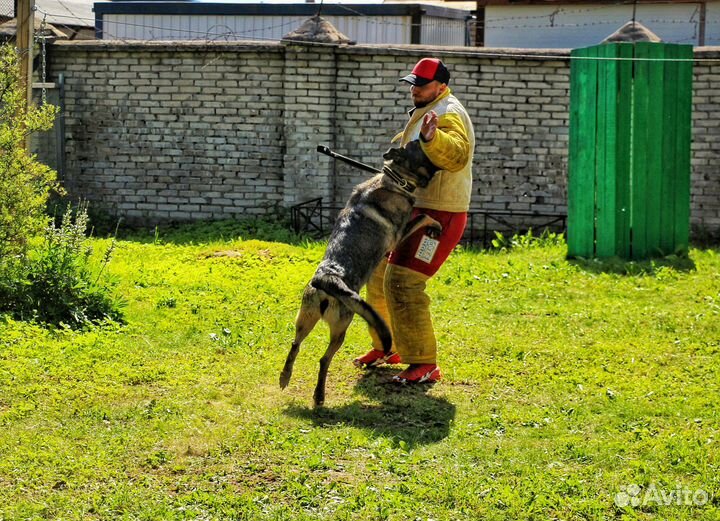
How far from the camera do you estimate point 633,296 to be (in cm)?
902

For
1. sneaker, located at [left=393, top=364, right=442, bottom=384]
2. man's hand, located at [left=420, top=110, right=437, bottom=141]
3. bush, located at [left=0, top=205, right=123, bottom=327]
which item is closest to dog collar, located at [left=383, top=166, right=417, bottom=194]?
man's hand, located at [left=420, top=110, right=437, bottom=141]

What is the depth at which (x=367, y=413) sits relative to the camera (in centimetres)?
586

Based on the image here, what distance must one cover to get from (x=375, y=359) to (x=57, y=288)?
243 cm

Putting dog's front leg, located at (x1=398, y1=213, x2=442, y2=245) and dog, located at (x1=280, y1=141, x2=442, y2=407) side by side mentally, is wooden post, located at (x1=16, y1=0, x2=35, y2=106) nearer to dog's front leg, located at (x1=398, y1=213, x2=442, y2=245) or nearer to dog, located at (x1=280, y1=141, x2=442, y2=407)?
dog, located at (x1=280, y1=141, x2=442, y2=407)

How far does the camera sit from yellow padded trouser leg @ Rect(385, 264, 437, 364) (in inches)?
251

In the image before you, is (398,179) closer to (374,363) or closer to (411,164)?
(411,164)

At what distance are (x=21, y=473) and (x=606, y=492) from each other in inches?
103

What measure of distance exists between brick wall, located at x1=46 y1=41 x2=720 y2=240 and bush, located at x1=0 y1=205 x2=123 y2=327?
476 centimetres

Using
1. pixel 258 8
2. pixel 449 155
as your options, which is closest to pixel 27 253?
pixel 449 155

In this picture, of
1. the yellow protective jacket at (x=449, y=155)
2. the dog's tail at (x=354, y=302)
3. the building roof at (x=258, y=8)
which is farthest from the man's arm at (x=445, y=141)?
the building roof at (x=258, y=8)

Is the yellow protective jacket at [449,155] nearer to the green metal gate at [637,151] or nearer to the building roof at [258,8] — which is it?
the green metal gate at [637,151]
